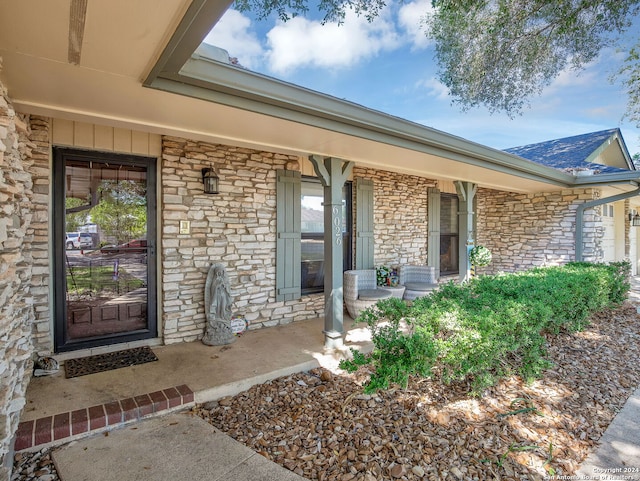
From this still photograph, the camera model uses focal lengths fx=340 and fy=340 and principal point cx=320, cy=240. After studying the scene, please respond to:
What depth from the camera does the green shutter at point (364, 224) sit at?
206 inches

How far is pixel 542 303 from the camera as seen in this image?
315 centimetres

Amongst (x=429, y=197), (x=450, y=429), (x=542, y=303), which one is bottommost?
(x=450, y=429)

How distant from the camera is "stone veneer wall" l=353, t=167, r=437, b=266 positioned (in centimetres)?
563

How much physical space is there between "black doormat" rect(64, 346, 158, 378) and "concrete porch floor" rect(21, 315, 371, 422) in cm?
7

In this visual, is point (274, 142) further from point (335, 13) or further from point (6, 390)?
point (6, 390)

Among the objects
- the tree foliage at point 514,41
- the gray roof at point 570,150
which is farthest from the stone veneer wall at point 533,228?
the tree foliage at point 514,41

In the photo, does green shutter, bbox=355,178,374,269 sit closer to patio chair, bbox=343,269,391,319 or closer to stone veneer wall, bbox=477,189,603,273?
patio chair, bbox=343,269,391,319

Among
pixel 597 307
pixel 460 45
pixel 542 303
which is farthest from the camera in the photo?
pixel 597 307

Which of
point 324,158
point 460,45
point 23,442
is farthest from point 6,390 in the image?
point 460,45

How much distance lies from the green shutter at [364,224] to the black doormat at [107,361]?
3069mm

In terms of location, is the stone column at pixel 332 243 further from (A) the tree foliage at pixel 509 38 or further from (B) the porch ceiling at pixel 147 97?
(A) the tree foliage at pixel 509 38

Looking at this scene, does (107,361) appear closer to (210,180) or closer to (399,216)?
(210,180)

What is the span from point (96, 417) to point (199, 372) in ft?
2.76

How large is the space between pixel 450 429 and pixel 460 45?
4564 millimetres
